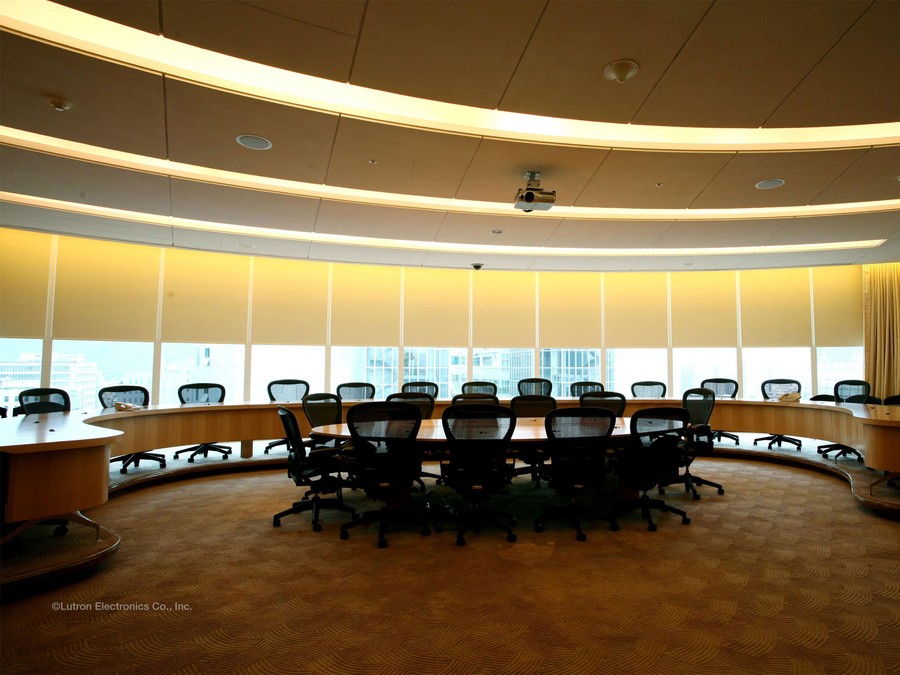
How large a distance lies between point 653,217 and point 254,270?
704 cm

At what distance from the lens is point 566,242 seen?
297 inches

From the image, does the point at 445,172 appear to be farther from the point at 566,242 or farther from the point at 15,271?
the point at 15,271

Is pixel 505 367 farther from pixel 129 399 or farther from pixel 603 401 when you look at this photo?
pixel 129 399

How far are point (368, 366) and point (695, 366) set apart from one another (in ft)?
23.4

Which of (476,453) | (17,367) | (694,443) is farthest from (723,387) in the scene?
(17,367)

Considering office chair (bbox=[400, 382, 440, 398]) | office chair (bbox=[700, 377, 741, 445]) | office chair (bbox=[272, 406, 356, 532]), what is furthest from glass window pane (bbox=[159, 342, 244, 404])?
office chair (bbox=[700, 377, 741, 445])

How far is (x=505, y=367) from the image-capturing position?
1045 centimetres

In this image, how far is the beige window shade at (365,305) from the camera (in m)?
9.60

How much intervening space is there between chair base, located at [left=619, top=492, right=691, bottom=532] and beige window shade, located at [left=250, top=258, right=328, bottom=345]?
21.7ft

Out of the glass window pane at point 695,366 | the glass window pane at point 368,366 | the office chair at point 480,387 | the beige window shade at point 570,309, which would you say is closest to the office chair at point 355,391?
the office chair at point 480,387

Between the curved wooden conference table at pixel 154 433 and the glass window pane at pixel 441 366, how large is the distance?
2761 mm

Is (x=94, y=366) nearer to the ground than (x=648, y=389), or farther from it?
farther from it

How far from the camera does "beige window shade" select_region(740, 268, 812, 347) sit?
10.1 metres

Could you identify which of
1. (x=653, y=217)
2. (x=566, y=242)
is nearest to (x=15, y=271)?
(x=566, y=242)
